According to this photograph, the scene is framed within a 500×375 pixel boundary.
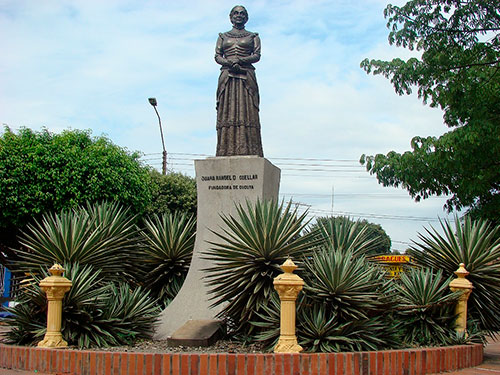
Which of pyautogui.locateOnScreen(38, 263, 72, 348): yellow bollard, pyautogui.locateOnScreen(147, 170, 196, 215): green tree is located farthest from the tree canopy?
pyautogui.locateOnScreen(38, 263, 72, 348): yellow bollard

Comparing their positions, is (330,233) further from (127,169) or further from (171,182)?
(171,182)

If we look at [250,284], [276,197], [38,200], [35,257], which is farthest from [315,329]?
[38,200]

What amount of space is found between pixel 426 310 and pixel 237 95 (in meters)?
4.76

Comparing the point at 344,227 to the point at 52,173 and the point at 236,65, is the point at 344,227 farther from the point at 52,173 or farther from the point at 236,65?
the point at 52,173

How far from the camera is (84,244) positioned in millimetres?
9773

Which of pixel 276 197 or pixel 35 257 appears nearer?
pixel 35 257

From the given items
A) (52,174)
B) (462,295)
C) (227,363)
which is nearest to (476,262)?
(462,295)

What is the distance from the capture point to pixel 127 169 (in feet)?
79.6

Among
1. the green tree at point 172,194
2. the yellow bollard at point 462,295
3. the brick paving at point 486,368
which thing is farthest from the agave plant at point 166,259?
the green tree at point 172,194

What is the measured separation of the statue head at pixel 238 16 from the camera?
1159cm

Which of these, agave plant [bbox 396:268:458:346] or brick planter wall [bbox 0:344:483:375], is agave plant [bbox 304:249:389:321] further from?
agave plant [bbox 396:268:458:346]

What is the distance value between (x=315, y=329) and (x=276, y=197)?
380 cm

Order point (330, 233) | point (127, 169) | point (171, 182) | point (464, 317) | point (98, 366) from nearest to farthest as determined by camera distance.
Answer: point (98, 366)
point (464, 317)
point (330, 233)
point (127, 169)
point (171, 182)

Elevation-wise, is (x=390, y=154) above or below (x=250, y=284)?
above
